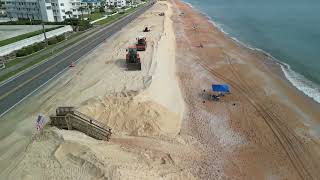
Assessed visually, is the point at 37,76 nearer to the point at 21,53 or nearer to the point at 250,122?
the point at 21,53

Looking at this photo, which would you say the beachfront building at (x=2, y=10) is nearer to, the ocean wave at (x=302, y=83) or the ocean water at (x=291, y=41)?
the ocean water at (x=291, y=41)

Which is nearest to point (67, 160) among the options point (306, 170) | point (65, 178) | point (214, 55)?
point (65, 178)

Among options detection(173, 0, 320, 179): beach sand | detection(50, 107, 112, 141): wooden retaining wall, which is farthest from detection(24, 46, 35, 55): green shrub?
detection(50, 107, 112, 141): wooden retaining wall

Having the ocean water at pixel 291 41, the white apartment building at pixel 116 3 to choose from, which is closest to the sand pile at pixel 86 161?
the ocean water at pixel 291 41

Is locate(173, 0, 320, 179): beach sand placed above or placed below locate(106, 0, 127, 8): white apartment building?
above

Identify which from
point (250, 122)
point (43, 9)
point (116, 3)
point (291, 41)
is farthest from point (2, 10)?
point (250, 122)

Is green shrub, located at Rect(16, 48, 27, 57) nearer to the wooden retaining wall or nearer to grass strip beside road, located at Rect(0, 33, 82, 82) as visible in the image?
grass strip beside road, located at Rect(0, 33, 82, 82)
